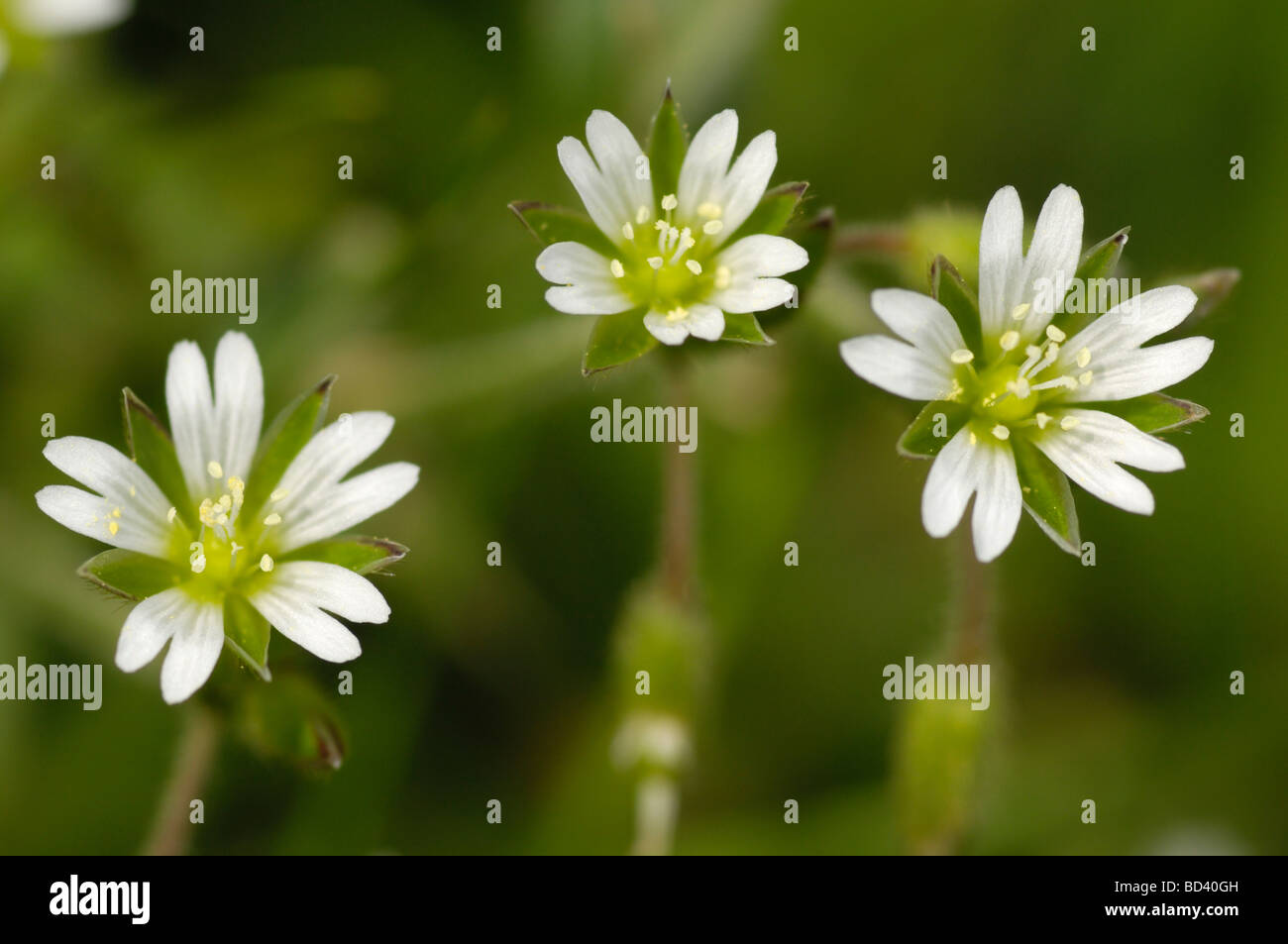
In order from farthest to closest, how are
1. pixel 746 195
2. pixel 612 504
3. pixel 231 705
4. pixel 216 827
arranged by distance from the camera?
pixel 612 504, pixel 216 827, pixel 231 705, pixel 746 195

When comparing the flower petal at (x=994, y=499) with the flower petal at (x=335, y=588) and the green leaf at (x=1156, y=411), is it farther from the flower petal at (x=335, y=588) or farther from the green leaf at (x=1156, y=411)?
the flower petal at (x=335, y=588)

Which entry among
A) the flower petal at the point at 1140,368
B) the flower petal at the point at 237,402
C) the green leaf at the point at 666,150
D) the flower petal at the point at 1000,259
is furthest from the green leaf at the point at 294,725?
the flower petal at the point at 1140,368

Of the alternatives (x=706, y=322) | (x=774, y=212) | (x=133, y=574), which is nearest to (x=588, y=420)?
(x=774, y=212)

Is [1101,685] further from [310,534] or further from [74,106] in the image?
[74,106]

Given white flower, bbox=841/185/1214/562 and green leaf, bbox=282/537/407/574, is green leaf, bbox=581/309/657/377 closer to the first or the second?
white flower, bbox=841/185/1214/562

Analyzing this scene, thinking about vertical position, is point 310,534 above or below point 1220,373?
below
